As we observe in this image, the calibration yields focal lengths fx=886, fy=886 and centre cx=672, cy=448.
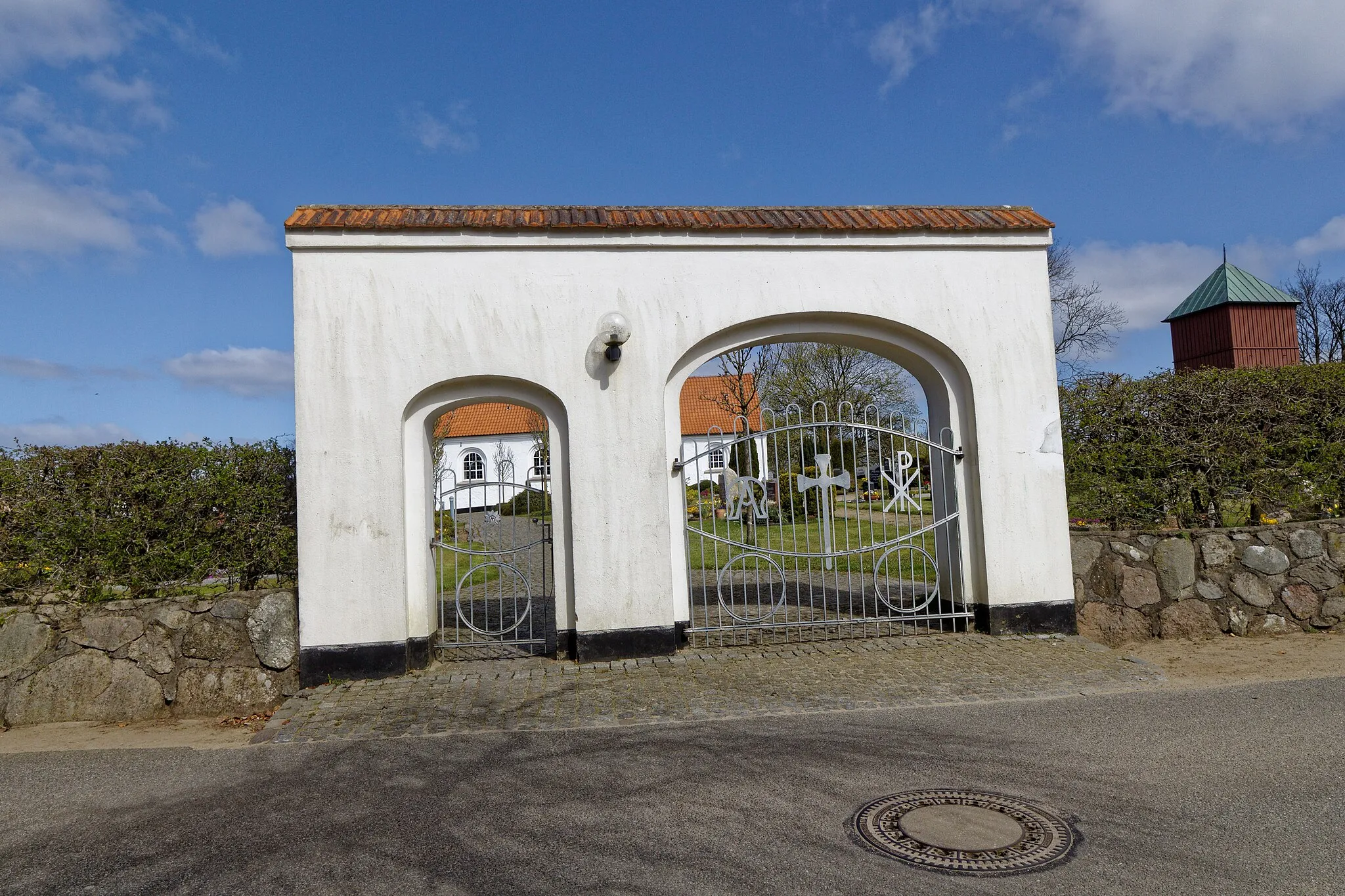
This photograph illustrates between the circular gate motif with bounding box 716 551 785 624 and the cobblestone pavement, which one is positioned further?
the circular gate motif with bounding box 716 551 785 624

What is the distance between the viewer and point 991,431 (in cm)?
823

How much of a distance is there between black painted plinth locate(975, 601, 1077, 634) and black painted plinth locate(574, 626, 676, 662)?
298 cm

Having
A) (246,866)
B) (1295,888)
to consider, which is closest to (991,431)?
(1295,888)

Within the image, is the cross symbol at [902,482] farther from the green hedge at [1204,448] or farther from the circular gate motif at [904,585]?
the green hedge at [1204,448]

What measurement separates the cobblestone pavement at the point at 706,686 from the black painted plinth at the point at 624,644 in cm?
10

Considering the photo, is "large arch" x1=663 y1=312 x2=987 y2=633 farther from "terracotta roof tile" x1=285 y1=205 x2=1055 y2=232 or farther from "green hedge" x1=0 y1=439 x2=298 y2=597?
"green hedge" x1=0 y1=439 x2=298 y2=597

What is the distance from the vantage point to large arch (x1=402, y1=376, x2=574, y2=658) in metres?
7.61

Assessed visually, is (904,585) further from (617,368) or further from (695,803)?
(695,803)

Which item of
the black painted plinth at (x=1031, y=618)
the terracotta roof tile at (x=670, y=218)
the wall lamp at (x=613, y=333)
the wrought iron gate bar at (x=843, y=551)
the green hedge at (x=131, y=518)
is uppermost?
the terracotta roof tile at (x=670, y=218)

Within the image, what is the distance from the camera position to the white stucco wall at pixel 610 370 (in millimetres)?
7309

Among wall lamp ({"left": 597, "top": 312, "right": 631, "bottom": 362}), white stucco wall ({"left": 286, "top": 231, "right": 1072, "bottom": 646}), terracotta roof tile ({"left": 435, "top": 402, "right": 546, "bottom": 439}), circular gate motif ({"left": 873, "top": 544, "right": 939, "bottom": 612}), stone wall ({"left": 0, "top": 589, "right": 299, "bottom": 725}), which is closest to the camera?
stone wall ({"left": 0, "top": 589, "right": 299, "bottom": 725})

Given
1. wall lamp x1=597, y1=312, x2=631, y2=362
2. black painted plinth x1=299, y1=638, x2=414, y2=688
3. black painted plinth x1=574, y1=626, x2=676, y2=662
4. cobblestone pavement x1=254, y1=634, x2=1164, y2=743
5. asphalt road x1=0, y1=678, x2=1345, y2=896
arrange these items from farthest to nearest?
black painted plinth x1=574, y1=626, x2=676, y2=662
wall lamp x1=597, y1=312, x2=631, y2=362
black painted plinth x1=299, y1=638, x2=414, y2=688
cobblestone pavement x1=254, y1=634, x2=1164, y2=743
asphalt road x1=0, y1=678, x2=1345, y2=896

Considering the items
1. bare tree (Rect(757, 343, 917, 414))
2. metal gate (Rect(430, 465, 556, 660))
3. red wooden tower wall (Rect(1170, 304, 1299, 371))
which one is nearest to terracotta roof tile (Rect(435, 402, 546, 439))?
bare tree (Rect(757, 343, 917, 414))

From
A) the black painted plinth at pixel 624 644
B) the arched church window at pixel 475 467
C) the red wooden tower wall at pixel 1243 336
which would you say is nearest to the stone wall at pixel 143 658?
the arched church window at pixel 475 467
